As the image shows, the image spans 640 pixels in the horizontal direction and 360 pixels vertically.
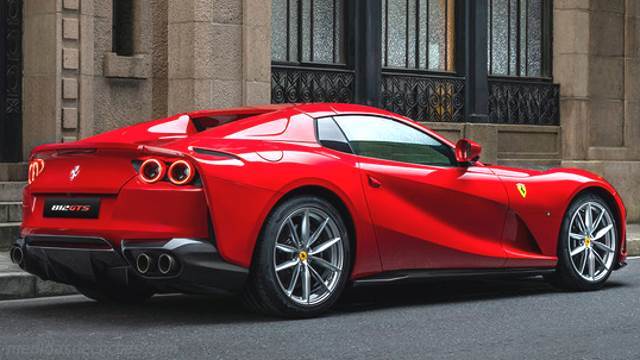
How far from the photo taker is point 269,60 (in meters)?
14.6

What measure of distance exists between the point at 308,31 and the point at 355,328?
884cm

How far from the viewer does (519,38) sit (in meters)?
18.1

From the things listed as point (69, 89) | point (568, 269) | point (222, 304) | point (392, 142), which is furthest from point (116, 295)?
point (69, 89)

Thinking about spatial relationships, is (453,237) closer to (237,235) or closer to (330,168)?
(330,168)

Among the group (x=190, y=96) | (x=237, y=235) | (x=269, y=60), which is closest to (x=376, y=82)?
(x=269, y=60)

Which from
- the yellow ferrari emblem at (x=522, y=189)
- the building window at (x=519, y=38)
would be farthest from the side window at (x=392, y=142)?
the building window at (x=519, y=38)

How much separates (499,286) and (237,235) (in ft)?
11.2

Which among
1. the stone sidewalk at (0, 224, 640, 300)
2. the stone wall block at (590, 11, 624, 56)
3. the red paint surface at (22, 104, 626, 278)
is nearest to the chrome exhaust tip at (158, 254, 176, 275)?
the red paint surface at (22, 104, 626, 278)

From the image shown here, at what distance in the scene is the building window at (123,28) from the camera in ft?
46.4

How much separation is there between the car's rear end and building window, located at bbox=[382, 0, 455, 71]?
9443 millimetres

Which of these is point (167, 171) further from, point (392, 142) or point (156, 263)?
point (392, 142)

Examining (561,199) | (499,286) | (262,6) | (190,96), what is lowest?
(499,286)

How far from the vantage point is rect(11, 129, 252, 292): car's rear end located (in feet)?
23.3

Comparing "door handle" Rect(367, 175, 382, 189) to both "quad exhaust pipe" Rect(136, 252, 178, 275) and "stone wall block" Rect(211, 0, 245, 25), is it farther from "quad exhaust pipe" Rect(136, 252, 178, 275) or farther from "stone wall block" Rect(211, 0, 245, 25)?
"stone wall block" Rect(211, 0, 245, 25)
